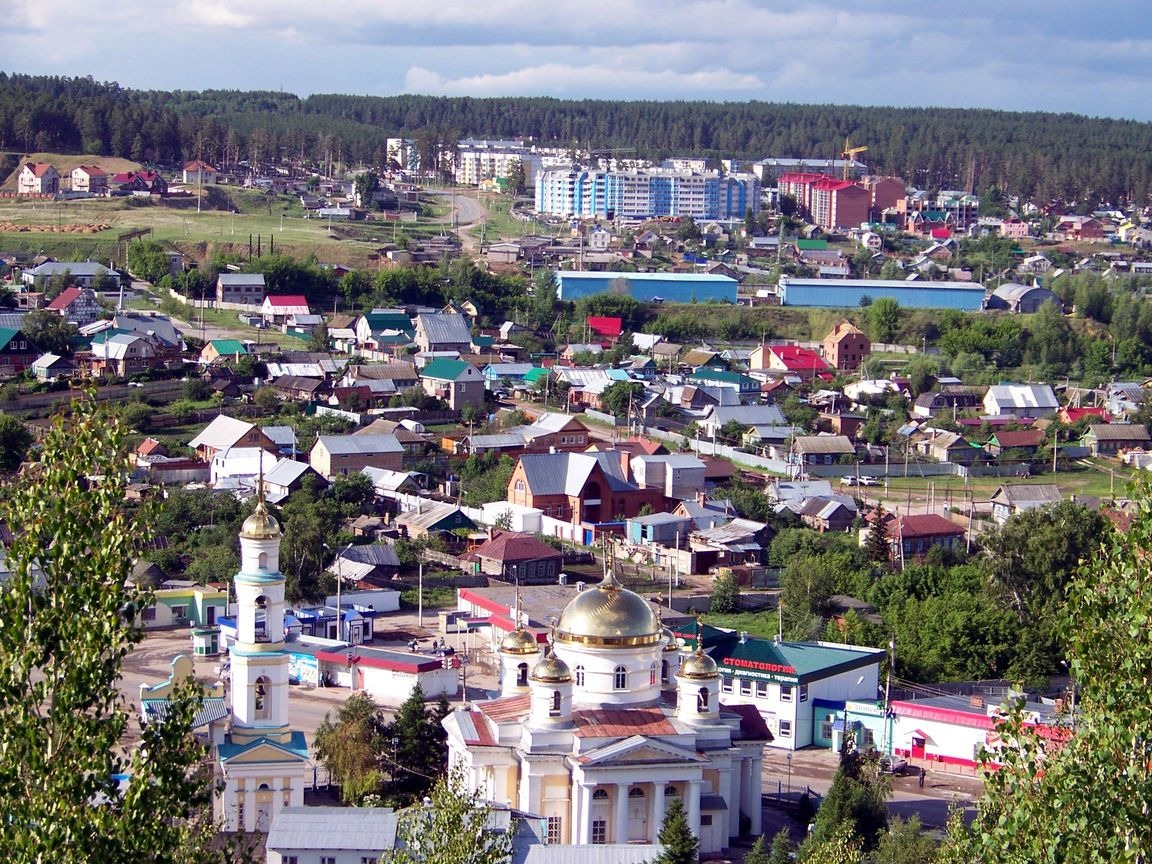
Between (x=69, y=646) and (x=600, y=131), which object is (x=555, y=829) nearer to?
(x=69, y=646)

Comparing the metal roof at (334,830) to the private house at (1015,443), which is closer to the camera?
the metal roof at (334,830)

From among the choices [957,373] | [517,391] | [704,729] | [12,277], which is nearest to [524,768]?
[704,729]

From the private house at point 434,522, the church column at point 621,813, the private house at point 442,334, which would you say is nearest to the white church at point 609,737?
the church column at point 621,813

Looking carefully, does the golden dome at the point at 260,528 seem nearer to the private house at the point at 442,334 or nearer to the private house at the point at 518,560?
the private house at the point at 518,560

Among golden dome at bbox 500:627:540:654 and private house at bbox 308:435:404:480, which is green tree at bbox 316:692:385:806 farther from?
private house at bbox 308:435:404:480

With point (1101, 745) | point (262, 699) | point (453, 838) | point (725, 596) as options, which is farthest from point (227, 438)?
point (1101, 745)
